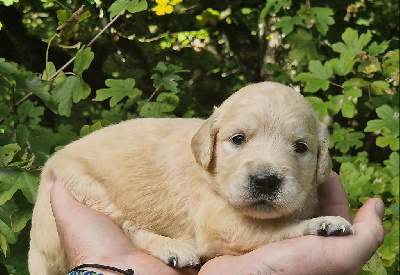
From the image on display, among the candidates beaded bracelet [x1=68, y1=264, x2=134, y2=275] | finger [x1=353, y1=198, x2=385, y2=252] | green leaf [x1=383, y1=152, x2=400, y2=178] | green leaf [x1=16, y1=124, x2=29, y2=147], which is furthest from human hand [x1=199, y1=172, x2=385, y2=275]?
green leaf [x1=383, y1=152, x2=400, y2=178]

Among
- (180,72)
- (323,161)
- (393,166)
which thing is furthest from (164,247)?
(393,166)

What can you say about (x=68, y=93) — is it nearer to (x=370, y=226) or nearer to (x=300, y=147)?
(x=300, y=147)

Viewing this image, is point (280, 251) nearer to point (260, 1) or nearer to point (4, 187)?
point (4, 187)

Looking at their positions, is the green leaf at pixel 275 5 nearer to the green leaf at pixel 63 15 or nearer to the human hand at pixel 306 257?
the green leaf at pixel 63 15

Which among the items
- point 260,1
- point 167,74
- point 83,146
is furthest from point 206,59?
point 83,146

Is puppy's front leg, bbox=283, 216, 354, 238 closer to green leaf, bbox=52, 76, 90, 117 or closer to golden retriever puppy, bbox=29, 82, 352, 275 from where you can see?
golden retriever puppy, bbox=29, 82, 352, 275

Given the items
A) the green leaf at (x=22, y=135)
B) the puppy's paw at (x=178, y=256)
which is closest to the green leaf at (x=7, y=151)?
the green leaf at (x=22, y=135)
